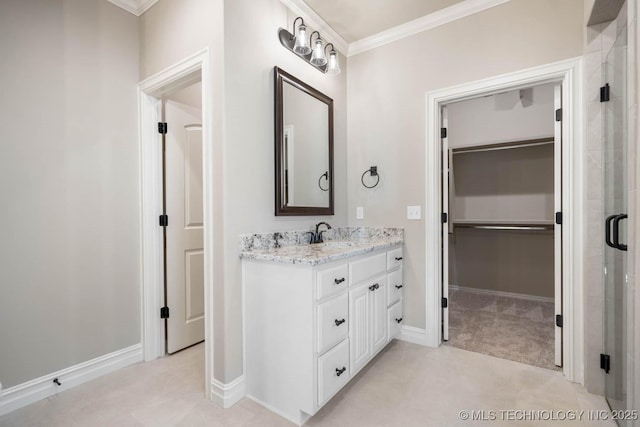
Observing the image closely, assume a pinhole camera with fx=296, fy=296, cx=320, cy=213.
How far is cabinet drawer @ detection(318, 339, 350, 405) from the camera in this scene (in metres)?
1.57

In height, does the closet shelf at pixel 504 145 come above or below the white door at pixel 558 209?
above

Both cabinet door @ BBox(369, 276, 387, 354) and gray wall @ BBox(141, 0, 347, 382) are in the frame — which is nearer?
gray wall @ BBox(141, 0, 347, 382)

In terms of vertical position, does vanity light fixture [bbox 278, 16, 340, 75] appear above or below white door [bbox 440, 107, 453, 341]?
above

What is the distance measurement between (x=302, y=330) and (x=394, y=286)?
1.12 m

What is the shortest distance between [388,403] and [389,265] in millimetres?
937

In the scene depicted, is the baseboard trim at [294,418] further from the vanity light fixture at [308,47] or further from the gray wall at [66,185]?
the vanity light fixture at [308,47]

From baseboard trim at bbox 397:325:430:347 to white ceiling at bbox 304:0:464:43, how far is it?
263cm

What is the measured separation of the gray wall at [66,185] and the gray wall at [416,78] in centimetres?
194

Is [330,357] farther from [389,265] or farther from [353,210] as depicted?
[353,210]

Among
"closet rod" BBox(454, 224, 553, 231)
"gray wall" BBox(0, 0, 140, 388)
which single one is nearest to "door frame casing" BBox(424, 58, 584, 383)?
"closet rod" BBox(454, 224, 553, 231)

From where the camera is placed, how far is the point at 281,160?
83.4 inches

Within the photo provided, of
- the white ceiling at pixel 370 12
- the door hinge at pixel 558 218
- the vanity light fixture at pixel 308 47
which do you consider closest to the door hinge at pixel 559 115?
the door hinge at pixel 558 218

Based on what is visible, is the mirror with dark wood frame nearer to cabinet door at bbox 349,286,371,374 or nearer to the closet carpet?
cabinet door at bbox 349,286,371,374

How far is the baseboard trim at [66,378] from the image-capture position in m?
1.70
